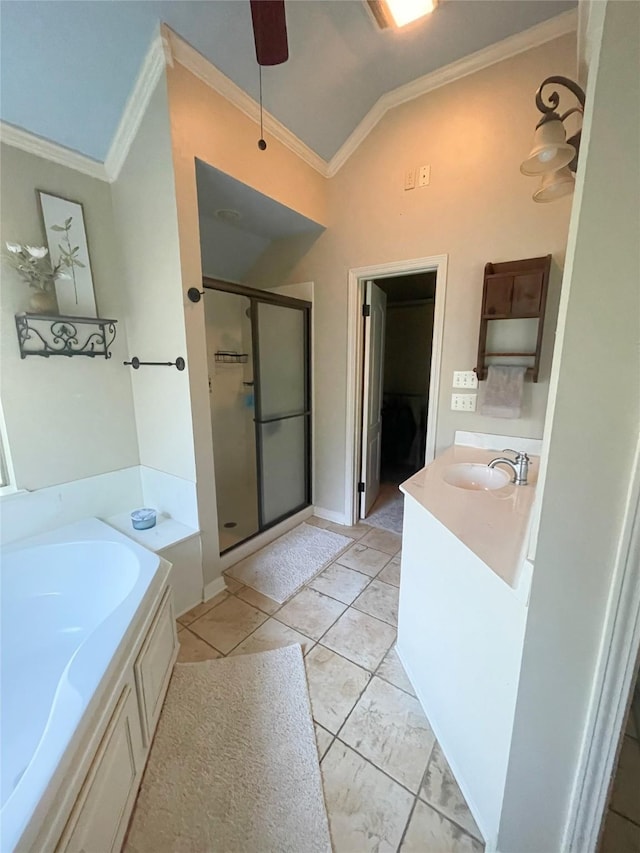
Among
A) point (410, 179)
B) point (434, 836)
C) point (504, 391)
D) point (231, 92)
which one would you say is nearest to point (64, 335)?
point (231, 92)

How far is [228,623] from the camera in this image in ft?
6.02

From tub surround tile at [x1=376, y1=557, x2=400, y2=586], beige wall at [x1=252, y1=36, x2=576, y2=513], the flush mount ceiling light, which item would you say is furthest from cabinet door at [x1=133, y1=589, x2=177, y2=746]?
the flush mount ceiling light

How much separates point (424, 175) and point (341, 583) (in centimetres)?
268

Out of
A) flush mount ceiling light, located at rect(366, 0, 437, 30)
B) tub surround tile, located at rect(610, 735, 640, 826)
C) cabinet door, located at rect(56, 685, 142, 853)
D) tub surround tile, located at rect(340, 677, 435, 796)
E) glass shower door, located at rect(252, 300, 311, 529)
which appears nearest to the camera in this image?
cabinet door, located at rect(56, 685, 142, 853)

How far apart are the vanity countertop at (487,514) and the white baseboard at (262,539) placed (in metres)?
1.47

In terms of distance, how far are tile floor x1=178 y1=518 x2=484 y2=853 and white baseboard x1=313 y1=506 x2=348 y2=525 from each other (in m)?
0.53

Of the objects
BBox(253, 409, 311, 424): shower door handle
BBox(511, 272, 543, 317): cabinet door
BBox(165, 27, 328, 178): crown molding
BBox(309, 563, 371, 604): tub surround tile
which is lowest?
BBox(309, 563, 371, 604): tub surround tile

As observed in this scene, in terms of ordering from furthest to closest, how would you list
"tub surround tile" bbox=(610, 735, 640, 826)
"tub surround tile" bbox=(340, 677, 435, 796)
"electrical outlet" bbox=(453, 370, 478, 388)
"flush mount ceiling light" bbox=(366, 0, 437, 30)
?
"electrical outlet" bbox=(453, 370, 478, 388), "flush mount ceiling light" bbox=(366, 0, 437, 30), "tub surround tile" bbox=(340, 677, 435, 796), "tub surround tile" bbox=(610, 735, 640, 826)

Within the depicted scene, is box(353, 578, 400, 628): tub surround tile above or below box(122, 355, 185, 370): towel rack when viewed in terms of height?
below

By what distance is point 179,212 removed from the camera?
63.8 inches

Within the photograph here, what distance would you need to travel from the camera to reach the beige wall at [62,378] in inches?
65.4

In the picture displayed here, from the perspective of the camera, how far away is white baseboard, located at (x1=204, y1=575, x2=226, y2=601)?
202 cm

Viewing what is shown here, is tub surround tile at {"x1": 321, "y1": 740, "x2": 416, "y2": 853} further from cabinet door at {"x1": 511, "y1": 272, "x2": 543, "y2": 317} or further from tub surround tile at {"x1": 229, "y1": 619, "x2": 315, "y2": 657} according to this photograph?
cabinet door at {"x1": 511, "y1": 272, "x2": 543, "y2": 317}

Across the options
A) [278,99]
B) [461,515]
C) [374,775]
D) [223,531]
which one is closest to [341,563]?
[223,531]
